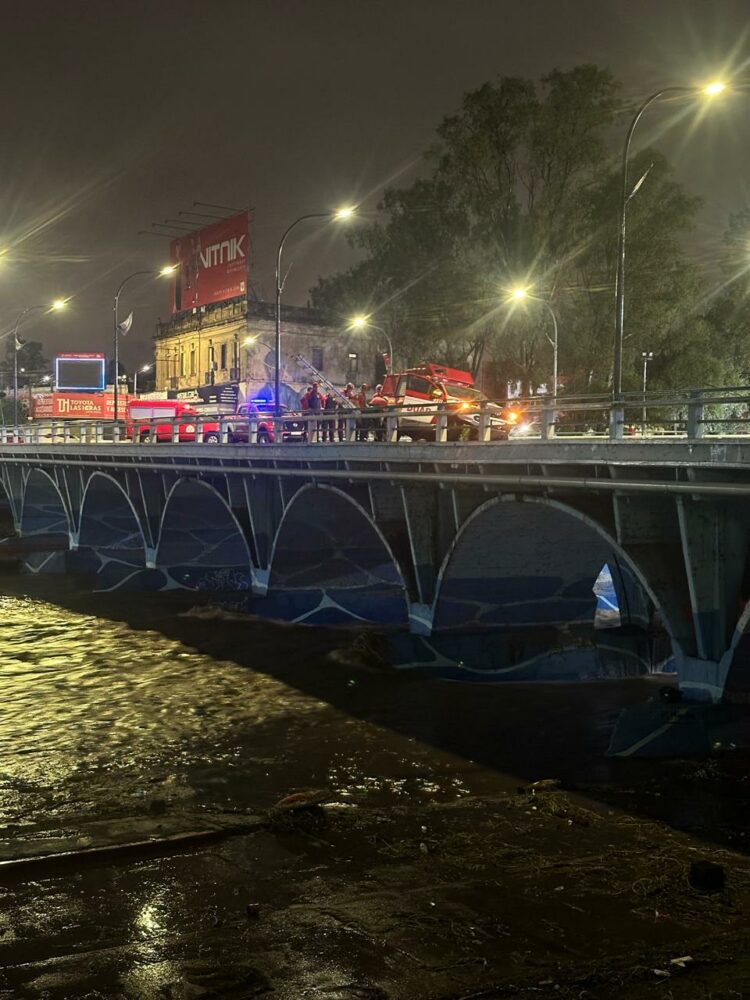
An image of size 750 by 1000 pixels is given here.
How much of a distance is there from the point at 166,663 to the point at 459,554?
803cm

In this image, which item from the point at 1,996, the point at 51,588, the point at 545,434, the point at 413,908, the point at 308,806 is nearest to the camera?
the point at 1,996

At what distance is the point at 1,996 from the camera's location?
8414mm

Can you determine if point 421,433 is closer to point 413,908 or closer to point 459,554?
point 459,554

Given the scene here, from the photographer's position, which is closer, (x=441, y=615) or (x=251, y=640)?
(x=441, y=615)

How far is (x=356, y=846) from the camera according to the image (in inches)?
481

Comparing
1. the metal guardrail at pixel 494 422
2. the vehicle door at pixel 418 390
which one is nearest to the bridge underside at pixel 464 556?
the metal guardrail at pixel 494 422

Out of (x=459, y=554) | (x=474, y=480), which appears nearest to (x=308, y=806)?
(x=474, y=480)

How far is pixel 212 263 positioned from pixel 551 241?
38930mm

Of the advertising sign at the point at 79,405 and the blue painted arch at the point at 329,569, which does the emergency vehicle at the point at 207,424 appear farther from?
the advertising sign at the point at 79,405

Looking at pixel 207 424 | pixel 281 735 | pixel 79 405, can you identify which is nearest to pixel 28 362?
pixel 79 405

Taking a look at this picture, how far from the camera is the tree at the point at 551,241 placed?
45250mm

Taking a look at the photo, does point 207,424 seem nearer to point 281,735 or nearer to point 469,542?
point 469,542

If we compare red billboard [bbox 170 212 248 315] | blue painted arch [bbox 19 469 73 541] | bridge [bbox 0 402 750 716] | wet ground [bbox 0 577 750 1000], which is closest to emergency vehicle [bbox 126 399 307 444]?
bridge [bbox 0 402 750 716]

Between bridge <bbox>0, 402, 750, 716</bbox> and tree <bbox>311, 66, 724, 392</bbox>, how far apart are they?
1640 centimetres
